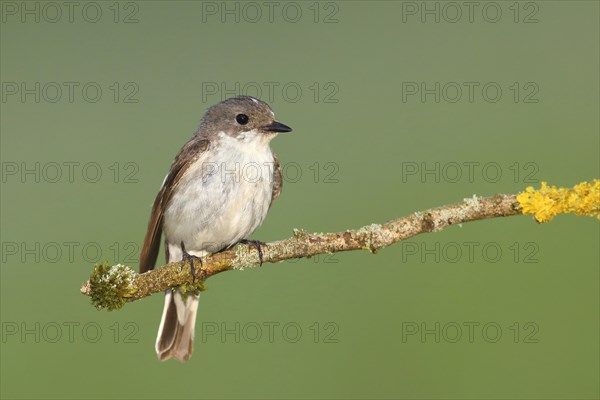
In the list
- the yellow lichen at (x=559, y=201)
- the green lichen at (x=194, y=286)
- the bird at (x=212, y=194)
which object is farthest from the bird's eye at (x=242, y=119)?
the yellow lichen at (x=559, y=201)

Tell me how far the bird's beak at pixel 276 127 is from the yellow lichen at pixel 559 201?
2.36 metres

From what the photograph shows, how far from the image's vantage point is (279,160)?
5.68 metres

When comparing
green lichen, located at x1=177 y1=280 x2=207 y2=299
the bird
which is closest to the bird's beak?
the bird

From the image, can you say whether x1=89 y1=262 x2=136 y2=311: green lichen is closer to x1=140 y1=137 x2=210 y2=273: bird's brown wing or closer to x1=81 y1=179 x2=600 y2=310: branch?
x1=81 y1=179 x2=600 y2=310: branch

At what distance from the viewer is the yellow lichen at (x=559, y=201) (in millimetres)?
3381

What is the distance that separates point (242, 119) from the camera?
5574 millimetres

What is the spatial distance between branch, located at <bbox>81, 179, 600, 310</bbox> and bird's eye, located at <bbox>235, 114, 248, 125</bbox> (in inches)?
76.0

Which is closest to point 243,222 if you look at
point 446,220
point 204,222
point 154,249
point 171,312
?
point 204,222

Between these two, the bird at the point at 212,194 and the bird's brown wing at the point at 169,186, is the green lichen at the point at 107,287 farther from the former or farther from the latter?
the bird's brown wing at the point at 169,186

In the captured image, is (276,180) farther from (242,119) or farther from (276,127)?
(242,119)

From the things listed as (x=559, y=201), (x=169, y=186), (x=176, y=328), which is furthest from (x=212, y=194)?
(x=559, y=201)

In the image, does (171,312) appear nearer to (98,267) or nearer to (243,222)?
(243,222)

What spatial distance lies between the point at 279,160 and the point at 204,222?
834 mm

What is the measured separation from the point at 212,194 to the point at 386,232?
1.98 metres
